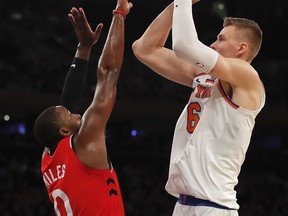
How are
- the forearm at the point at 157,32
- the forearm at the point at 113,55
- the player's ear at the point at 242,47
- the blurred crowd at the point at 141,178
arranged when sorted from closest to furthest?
1. the player's ear at the point at 242,47
2. the forearm at the point at 113,55
3. the forearm at the point at 157,32
4. the blurred crowd at the point at 141,178

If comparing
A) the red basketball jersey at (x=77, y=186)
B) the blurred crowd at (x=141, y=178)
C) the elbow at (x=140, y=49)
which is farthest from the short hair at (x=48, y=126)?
the blurred crowd at (x=141, y=178)

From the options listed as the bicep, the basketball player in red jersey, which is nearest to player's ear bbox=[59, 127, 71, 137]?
the basketball player in red jersey

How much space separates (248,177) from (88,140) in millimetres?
13807

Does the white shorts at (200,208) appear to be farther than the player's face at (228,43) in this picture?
No

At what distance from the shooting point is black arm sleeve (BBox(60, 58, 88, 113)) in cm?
430

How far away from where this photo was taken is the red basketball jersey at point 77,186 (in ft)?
11.8

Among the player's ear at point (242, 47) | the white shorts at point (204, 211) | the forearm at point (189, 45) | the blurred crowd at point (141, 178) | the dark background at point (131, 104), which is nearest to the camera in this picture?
the forearm at point (189, 45)

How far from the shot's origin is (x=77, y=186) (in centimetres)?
362

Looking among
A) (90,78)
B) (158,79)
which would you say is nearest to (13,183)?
(90,78)

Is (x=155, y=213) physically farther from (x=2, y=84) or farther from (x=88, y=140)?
(x=88, y=140)

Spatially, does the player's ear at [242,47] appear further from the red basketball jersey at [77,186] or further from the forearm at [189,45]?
the red basketball jersey at [77,186]

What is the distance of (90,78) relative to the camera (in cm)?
1622

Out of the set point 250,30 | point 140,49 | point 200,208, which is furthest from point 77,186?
point 250,30

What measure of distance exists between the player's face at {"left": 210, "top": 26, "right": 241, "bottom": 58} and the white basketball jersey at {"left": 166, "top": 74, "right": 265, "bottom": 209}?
22cm
